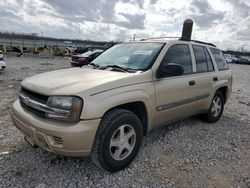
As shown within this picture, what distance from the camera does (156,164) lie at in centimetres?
319

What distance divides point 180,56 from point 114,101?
1761 mm

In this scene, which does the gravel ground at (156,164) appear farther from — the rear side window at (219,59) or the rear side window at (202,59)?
the rear side window at (219,59)

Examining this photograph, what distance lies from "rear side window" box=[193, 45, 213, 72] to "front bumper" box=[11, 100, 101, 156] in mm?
2566

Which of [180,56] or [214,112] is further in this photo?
[214,112]

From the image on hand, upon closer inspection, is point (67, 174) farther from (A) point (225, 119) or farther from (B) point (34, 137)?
(A) point (225, 119)

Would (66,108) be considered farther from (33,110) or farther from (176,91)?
(176,91)

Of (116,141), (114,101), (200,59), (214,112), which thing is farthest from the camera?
(214,112)

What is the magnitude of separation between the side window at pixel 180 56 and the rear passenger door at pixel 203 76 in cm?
22

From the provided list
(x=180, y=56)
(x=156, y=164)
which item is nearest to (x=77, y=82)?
(x=156, y=164)

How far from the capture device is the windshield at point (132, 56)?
3383 mm

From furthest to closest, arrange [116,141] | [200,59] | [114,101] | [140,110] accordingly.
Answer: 1. [200,59]
2. [140,110]
3. [116,141]
4. [114,101]

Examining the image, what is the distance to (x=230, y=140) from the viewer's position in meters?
4.16

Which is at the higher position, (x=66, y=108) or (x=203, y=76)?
(x=203, y=76)

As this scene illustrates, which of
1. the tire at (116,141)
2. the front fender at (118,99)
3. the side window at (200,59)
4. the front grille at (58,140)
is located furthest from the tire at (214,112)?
the front grille at (58,140)
